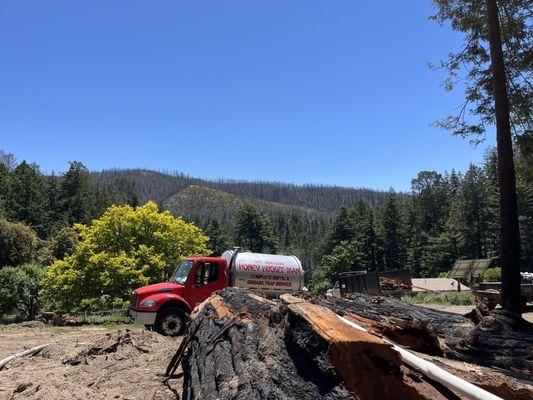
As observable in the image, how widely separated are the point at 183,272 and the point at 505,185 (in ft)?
28.4

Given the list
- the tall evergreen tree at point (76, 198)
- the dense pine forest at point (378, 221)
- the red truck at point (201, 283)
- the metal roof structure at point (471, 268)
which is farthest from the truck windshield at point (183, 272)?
the tall evergreen tree at point (76, 198)

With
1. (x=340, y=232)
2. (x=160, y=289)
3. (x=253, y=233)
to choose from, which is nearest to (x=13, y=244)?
(x=160, y=289)

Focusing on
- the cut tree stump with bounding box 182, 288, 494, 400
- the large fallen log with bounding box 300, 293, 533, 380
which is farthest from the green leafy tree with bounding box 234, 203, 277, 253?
the cut tree stump with bounding box 182, 288, 494, 400

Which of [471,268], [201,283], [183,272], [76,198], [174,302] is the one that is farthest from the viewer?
[76,198]

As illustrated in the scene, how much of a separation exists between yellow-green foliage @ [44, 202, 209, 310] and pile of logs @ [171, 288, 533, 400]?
1655 centimetres

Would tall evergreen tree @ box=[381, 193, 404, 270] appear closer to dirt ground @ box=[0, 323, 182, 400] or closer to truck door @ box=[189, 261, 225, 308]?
truck door @ box=[189, 261, 225, 308]

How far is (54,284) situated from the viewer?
853 inches

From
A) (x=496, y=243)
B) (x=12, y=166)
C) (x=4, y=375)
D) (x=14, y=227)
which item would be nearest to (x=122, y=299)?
(x=4, y=375)

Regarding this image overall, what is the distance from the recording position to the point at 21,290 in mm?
24500

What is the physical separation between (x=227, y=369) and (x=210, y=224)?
95839 mm

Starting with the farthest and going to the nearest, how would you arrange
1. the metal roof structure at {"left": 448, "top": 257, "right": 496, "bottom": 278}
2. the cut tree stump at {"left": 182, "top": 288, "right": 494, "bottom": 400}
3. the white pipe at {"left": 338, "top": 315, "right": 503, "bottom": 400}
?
1. the metal roof structure at {"left": 448, "top": 257, "right": 496, "bottom": 278}
2. the cut tree stump at {"left": 182, "top": 288, "right": 494, "bottom": 400}
3. the white pipe at {"left": 338, "top": 315, "right": 503, "bottom": 400}

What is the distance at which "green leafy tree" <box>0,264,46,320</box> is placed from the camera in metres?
23.9

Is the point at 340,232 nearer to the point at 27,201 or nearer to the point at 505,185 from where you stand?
the point at 27,201

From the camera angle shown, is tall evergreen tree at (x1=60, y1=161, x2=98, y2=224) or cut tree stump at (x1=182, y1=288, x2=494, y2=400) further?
tall evergreen tree at (x1=60, y1=161, x2=98, y2=224)
